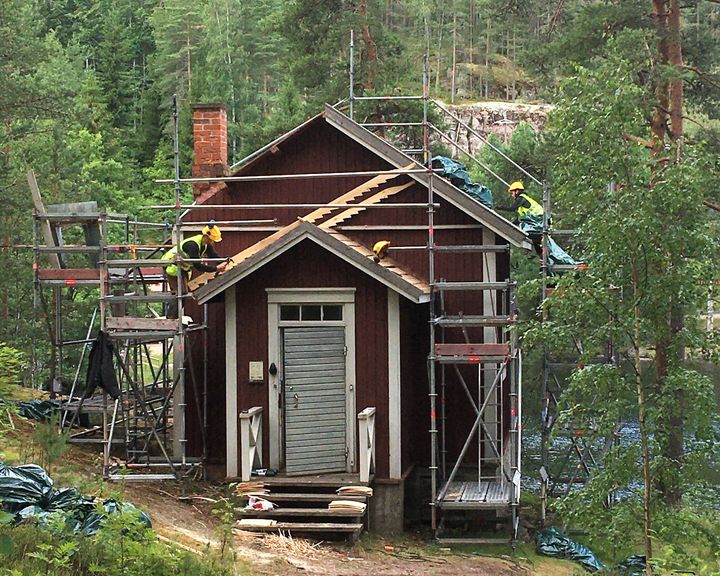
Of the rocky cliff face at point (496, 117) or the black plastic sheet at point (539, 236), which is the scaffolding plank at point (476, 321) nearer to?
the black plastic sheet at point (539, 236)

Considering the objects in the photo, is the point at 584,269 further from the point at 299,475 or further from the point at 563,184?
the point at 299,475

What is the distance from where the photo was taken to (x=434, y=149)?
30547 millimetres

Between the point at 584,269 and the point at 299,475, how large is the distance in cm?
583

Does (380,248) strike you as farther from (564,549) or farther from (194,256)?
(564,549)

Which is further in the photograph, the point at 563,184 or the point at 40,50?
the point at 40,50

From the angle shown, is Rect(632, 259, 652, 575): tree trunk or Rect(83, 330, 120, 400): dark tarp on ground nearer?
Rect(632, 259, 652, 575): tree trunk

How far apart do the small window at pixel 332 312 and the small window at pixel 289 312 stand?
395 millimetres

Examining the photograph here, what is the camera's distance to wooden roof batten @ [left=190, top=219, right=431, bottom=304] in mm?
14312

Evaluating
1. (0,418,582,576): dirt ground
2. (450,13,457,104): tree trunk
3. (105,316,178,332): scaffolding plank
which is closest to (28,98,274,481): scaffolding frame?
(105,316,178,332): scaffolding plank

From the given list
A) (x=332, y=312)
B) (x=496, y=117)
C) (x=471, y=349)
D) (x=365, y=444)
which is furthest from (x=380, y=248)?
(x=496, y=117)

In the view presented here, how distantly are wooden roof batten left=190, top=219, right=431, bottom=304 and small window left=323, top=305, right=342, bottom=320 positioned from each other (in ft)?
2.63

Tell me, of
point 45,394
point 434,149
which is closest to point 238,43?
point 434,149

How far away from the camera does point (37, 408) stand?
55.9 ft

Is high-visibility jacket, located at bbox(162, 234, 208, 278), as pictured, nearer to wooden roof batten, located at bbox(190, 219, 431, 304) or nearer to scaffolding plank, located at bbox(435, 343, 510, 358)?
wooden roof batten, located at bbox(190, 219, 431, 304)
